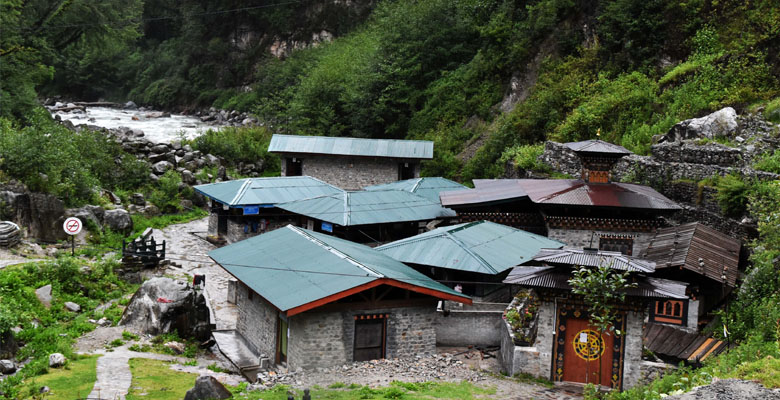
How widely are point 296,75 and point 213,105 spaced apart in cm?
1413

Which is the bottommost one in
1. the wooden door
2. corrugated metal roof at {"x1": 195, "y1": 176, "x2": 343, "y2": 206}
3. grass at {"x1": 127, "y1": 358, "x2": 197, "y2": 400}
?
grass at {"x1": 127, "y1": 358, "x2": 197, "y2": 400}

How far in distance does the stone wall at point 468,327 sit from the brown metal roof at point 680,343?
14.0 feet

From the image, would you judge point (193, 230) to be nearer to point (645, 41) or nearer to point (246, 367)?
point (246, 367)

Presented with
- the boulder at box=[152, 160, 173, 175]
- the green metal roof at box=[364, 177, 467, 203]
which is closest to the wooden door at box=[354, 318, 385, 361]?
the green metal roof at box=[364, 177, 467, 203]

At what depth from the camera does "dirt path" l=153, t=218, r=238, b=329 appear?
75.6 ft

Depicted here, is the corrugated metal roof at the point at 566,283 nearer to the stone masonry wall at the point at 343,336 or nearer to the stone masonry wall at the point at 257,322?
the stone masonry wall at the point at 343,336

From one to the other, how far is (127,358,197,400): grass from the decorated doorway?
910 cm

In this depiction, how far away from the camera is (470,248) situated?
2222 centimetres

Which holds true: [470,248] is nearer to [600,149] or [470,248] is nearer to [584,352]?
[584,352]

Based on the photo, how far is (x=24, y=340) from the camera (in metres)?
18.0

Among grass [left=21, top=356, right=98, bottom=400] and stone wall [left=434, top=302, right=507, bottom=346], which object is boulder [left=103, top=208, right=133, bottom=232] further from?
stone wall [left=434, top=302, right=507, bottom=346]

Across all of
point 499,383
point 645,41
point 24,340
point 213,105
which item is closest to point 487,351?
point 499,383

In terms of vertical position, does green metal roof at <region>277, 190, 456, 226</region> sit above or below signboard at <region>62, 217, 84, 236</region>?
above

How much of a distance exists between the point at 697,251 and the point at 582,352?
623 cm
